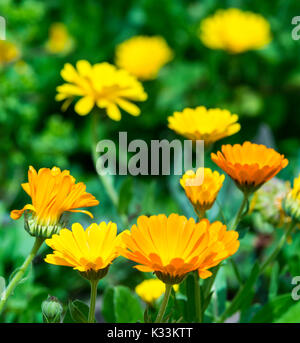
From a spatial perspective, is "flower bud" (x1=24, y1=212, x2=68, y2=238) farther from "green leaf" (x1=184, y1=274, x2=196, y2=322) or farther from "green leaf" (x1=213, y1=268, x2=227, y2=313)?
"green leaf" (x1=213, y1=268, x2=227, y2=313)

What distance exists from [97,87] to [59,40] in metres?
1.32

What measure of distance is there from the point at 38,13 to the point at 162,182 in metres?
0.65

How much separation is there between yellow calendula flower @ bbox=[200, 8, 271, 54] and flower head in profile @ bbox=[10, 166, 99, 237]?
4.88 feet

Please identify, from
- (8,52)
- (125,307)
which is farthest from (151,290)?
(8,52)

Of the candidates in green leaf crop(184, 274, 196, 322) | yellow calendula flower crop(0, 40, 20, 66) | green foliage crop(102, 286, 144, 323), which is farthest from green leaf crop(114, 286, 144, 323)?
yellow calendula flower crop(0, 40, 20, 66)

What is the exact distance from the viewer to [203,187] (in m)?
0.68

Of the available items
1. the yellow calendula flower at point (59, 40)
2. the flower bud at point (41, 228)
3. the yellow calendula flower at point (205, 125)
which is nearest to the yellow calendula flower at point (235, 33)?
the yellow calendula flower at point (59, 40)

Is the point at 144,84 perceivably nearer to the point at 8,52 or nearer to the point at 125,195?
the point at 8,52

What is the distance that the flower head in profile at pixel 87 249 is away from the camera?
0.60m

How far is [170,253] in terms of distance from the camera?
598mm

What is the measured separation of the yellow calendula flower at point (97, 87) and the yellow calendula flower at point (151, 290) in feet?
0.88

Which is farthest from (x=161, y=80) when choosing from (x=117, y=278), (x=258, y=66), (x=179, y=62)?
(x=117, y=278)

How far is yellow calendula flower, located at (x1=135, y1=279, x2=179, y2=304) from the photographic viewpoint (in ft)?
2.72
